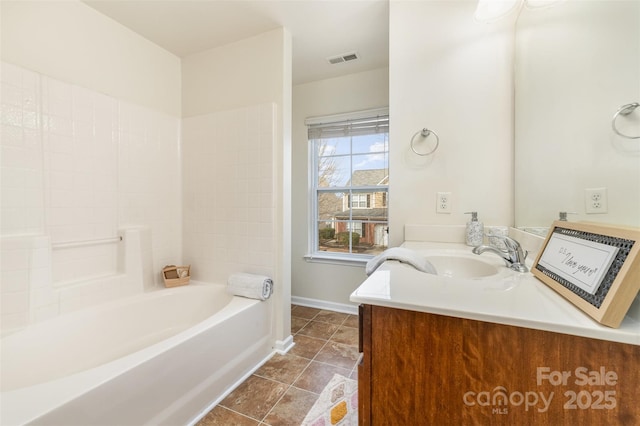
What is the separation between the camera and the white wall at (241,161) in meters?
1.98

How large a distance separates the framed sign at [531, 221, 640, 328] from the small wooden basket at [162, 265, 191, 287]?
7.63 feet

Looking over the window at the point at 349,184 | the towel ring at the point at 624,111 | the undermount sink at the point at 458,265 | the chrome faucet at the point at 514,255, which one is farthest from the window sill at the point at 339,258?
the towel ring at the point at 624,111

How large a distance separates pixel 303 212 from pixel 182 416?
196 centimetres

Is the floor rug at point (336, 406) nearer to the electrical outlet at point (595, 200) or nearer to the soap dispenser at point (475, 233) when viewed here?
the soap dispenser at point (475, 233)

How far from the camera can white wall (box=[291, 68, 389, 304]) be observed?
2.57 meters

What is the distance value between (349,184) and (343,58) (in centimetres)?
120

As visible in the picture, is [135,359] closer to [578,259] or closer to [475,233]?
[578,259]

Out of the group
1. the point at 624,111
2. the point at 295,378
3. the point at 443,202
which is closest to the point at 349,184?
the point at 443,202

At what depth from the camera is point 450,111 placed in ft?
5.00

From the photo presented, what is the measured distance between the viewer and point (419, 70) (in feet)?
5.22

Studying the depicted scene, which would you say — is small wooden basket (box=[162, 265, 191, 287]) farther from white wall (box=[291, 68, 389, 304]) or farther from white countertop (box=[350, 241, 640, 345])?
white countertop (box=[350, 241, 640, 345])

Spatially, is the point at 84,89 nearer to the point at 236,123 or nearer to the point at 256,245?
the point at 236,123

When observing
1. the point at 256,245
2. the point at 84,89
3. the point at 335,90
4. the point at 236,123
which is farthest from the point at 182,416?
the point at 335,90

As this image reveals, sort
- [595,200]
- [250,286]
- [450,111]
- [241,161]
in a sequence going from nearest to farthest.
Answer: [595,200] < [450,111] < [250,286] < [241,161]
